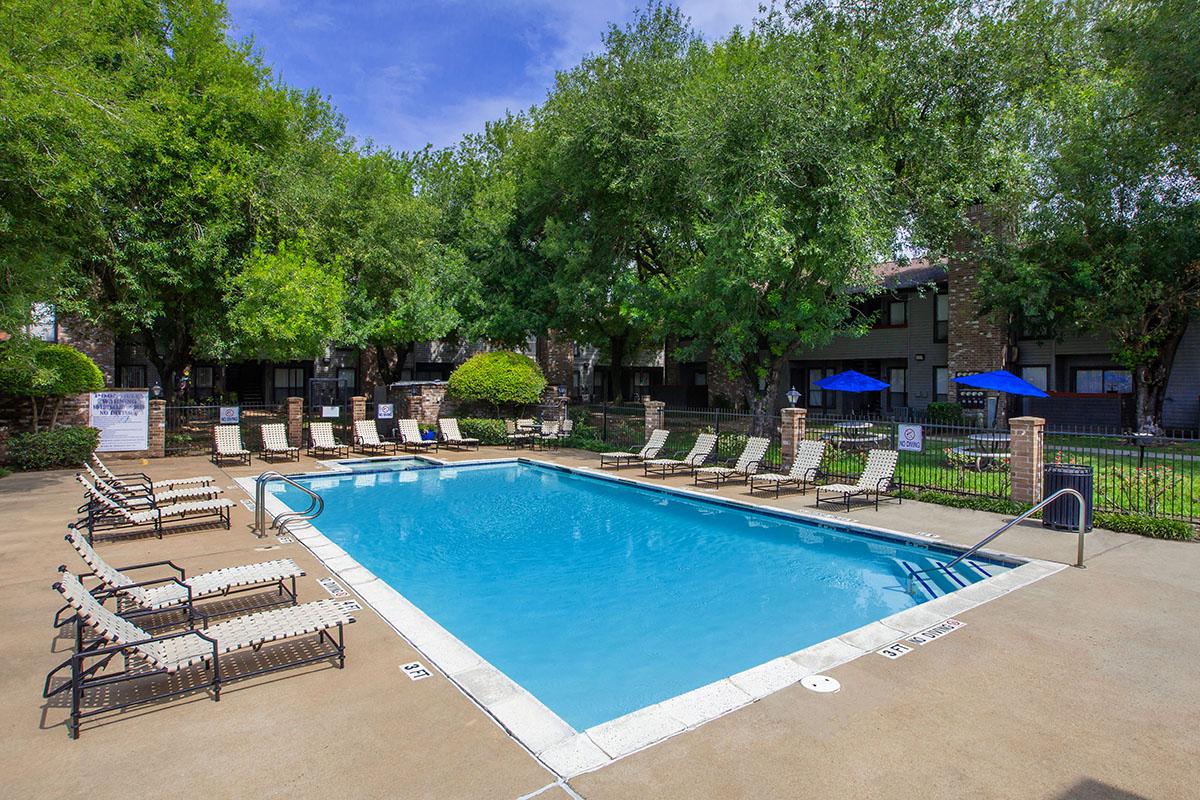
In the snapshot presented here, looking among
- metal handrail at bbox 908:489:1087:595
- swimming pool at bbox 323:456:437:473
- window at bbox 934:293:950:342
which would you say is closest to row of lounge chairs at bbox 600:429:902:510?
metal handrail at bbox 908:489:1087:595

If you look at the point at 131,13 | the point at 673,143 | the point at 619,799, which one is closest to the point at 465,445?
the point at 673,143

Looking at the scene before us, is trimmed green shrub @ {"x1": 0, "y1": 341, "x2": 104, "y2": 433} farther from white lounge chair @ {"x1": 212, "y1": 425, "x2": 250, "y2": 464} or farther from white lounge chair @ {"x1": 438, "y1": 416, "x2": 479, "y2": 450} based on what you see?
white lounge chair @ {"x1": 438, "y1": 416, "x2": 479, "y2": 450}

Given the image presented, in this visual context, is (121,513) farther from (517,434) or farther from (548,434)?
(548,434)

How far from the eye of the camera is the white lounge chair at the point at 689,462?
16469 millimetres

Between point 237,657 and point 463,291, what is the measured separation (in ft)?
68.9

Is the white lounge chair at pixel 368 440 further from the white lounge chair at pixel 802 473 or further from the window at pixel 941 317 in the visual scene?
the window at pixel 941 317

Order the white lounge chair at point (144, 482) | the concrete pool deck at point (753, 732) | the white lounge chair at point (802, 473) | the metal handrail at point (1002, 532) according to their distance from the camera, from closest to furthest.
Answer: the concrete pool deck at point (753, 732), the metal handrail at point (1002, 532), the white lounge chair at point (144, 482), the white lounge chair at point (802, 473)

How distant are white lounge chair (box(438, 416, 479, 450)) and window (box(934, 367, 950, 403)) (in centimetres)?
1940

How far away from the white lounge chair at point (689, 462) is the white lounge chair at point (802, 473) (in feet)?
7.63

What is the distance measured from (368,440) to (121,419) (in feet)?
21.5

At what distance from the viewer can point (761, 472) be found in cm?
1568

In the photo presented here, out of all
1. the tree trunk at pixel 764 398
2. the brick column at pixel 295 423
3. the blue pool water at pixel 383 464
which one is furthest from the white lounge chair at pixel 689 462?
the brick column at pixel 295 423

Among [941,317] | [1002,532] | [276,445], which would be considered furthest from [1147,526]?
[276,445]

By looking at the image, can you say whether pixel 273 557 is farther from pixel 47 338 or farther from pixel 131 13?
pixel 47 338
